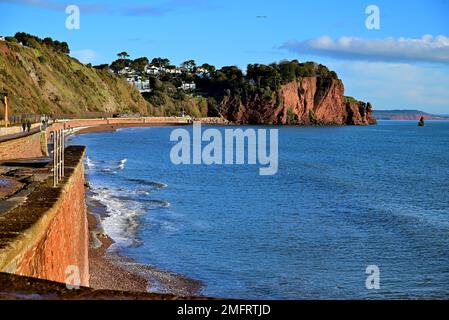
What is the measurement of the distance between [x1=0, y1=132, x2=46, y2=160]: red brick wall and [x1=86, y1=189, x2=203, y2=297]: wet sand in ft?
18.7

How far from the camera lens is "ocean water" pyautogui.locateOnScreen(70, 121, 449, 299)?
15609 millimetres

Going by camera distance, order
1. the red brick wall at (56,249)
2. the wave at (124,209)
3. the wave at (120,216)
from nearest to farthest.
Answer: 1. the red brick wall at (56,249)
2. the wave at (120,216)
3. the wave at (124,209)

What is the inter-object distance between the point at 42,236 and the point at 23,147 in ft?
66.8

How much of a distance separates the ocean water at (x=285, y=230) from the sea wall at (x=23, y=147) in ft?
12.1

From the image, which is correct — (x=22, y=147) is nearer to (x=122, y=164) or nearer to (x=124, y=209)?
(x=124, y=209)

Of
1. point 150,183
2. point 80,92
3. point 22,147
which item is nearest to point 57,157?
point 22,147

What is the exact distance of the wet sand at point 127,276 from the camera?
14.0 m

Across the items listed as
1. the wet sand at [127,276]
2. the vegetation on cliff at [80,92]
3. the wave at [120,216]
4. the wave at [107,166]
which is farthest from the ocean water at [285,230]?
the vegetation on cliff at [80,92]

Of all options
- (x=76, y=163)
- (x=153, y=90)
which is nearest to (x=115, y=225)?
(x=76, y=163)

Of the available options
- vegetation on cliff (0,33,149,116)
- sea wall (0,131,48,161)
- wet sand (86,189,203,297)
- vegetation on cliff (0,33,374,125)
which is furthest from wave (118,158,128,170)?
wet sand (86,189,203,297)

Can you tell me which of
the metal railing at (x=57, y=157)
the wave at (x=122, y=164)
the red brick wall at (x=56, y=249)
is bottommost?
the wave at (x=122, y=164)

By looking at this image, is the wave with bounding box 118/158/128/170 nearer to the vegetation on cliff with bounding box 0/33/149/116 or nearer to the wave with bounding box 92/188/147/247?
the wave with bounding box 92/188/147/247

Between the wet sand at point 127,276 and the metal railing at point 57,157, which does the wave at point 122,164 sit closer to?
the wet sand at point 127,276
